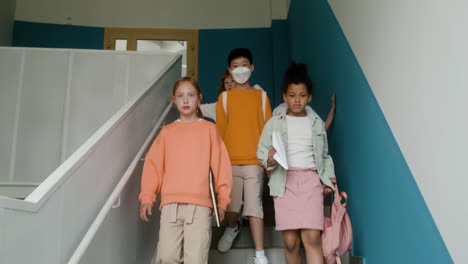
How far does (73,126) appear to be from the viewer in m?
4.07

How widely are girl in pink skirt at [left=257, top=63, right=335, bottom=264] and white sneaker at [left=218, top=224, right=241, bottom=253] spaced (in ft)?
1.21

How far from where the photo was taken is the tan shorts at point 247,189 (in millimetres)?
2672

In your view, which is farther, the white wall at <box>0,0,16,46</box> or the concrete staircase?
the white wall at <box>0,0,16,46</box>

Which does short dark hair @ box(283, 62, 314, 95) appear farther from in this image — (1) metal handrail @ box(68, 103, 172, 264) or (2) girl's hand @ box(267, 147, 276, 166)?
(1) metal handrail @ box(68, 103, 172, 264)

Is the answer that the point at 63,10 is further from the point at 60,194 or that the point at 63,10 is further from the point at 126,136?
the point at 60,194

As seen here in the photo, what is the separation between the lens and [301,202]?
2.40 m

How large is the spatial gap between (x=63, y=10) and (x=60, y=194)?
5359 millimetres

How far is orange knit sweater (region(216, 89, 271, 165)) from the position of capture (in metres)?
2.77

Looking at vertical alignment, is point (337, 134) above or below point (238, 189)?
above

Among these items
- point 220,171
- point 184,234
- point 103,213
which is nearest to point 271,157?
point 220,171

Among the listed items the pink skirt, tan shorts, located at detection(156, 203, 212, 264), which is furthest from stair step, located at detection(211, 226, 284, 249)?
tan shorts, located at detection(156, 203, 212, 264)

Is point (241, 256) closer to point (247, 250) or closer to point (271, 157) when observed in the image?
point (247, 250)

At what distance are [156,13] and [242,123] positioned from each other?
4.08m

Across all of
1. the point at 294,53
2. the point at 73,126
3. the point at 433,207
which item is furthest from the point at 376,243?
the point at 294,53
